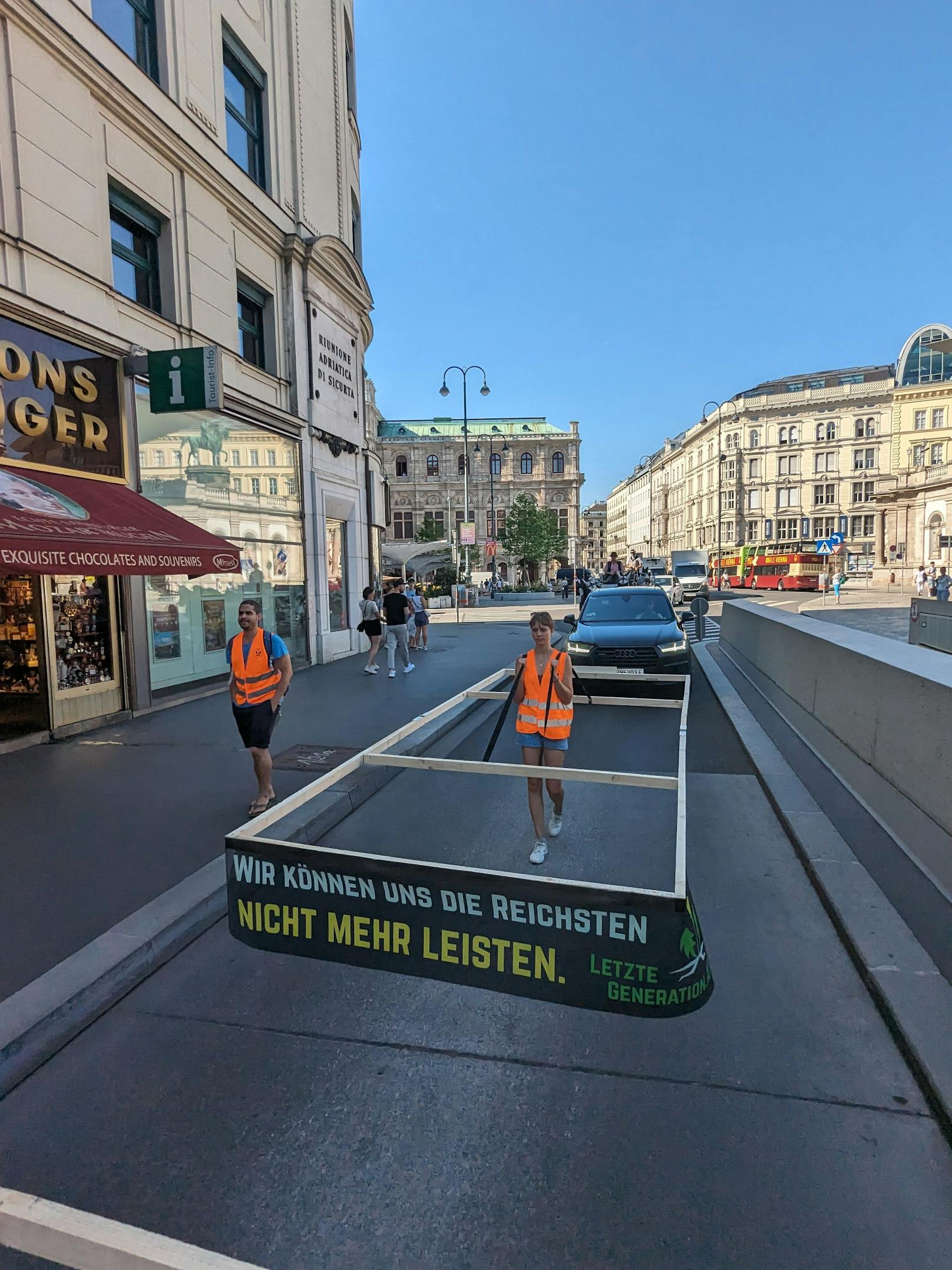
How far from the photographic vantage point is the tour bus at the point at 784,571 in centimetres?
5319

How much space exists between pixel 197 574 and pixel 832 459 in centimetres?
9691

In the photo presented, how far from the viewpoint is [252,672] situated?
593 centimetres

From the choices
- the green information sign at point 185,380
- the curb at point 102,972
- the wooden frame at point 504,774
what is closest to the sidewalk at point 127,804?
the curb at point 102,972

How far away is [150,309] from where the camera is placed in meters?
10.1

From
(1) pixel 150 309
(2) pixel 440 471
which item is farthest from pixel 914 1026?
(2) pixel 440 471

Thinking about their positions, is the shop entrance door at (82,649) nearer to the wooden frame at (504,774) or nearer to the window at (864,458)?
the wooden frame at (504,774)

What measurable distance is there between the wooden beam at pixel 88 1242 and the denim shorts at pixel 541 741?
3369 millimetres

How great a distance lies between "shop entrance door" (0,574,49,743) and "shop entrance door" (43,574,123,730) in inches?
4.4

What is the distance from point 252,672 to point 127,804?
5.28ft

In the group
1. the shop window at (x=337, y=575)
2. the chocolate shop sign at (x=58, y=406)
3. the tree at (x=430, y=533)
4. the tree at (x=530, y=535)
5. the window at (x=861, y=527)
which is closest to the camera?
the chocolate shop sign at (x=58, y=406)

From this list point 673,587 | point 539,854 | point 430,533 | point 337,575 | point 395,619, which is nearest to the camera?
point 539,854

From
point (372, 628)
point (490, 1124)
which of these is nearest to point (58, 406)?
point (372, 628)

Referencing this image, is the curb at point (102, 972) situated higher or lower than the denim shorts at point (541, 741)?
lower

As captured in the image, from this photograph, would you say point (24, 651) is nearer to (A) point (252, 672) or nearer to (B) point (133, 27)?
(A) point (252, 672)
